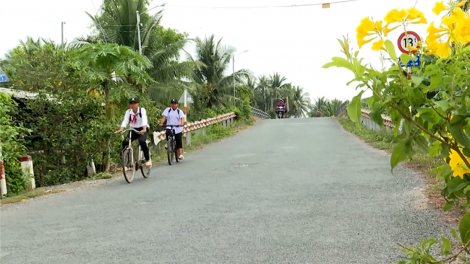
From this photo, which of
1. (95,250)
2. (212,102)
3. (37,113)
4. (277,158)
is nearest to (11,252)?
(95,250)

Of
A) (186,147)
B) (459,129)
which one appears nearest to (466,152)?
(459,129)

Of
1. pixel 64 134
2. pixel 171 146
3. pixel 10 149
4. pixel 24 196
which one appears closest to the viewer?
pixel 24 196

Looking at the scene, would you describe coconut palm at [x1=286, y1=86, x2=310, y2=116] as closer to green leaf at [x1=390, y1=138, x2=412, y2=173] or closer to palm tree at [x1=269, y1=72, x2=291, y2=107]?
palm tree at [x1=269, y1=72, x2=291, y2=107]

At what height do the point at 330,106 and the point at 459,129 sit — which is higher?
the point at 459,129

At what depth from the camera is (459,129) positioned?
5.98 feet

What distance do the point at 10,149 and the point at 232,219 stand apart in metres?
5.72

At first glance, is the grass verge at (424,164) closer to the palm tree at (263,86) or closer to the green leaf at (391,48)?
the green leaf at (391,48)

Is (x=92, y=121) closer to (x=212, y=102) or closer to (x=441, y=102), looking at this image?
(x=441, y=102)

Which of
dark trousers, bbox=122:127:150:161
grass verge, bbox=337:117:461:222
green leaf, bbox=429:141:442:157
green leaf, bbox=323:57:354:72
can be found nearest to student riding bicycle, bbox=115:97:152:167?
dark trousers, bbox=122:127:150:161

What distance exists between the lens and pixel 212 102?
38.5 meters

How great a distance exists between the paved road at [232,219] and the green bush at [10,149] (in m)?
1.35

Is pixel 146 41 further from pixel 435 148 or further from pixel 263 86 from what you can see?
pixel 263 86

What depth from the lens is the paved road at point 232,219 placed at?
534 centimetres

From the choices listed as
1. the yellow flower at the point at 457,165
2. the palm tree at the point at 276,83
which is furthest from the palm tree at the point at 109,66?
the palm tree at the point at 276,83
